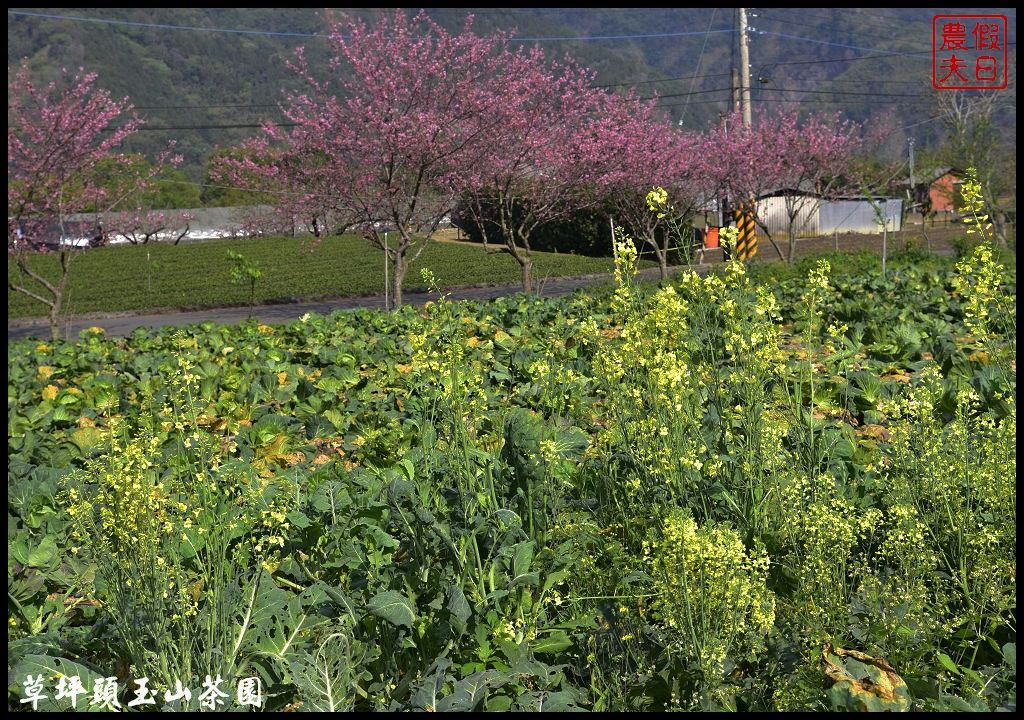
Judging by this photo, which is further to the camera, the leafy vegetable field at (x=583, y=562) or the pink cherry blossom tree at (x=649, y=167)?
the pink cherry blossom tree at (x=649, y=167)

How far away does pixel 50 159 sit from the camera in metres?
14.8

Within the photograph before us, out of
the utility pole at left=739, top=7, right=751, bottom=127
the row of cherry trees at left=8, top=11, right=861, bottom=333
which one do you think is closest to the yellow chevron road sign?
the row of cherry trees at left=8, top=11, right=861, bottom=333

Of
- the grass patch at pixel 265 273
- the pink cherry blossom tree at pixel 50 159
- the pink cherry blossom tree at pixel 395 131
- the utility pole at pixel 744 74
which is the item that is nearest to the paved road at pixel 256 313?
the grass patch at pixel 265 273

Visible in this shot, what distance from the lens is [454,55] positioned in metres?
16.3

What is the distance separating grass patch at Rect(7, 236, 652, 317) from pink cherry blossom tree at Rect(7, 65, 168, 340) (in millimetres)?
6289

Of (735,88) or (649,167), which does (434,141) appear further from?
(735,88)

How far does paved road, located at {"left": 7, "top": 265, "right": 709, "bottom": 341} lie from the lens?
71.0 ft

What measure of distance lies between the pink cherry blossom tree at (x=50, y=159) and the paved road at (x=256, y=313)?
508 centimetres

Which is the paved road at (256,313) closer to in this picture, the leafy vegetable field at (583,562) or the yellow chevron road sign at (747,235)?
the yellow chevron road sign at (747,235)

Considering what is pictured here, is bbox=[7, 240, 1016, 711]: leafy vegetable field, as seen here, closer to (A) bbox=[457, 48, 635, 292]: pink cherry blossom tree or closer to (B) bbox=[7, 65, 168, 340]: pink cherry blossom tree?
(B) bbox=[7, 65, 168, 340]: pink cherry blossom tree

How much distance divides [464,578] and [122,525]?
3.54 ft

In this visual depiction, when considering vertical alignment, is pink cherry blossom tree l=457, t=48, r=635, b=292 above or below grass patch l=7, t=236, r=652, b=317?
above

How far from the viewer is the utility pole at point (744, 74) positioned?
27638mm

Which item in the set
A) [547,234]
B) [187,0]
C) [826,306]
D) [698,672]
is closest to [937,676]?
[698,672]
